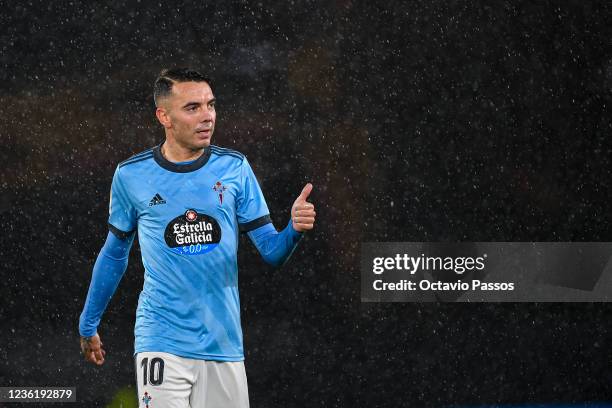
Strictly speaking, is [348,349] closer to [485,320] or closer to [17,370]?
[485,320]

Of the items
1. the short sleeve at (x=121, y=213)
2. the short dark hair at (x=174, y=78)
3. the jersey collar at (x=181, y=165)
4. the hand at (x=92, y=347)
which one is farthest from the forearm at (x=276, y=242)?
the hand at (x=92, y=347)

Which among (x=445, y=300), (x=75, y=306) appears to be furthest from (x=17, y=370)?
(x=445, y=300)

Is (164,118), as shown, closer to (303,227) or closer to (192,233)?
(192,233)

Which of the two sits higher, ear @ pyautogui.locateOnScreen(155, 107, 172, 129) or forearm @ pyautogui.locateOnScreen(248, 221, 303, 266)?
ear @ pyautogui.locateOnScreen(155, 107, 172, 129)

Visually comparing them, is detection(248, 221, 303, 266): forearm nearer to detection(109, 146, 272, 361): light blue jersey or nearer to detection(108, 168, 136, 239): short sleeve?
detection(109, 146, 272, 361): light blue jersey

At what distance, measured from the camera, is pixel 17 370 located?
212 inches

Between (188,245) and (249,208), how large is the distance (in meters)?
0.33

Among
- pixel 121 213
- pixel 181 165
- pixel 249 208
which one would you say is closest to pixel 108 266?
pixel 121 213

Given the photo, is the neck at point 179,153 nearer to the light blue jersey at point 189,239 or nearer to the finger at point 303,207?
the light blue jersey at point 189,239

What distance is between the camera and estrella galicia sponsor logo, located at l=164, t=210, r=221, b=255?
377 cm

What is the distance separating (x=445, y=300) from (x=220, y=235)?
82.3 inches

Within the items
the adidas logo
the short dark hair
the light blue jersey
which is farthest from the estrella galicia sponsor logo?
the short dark hair
